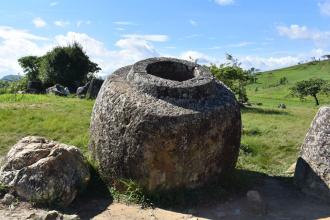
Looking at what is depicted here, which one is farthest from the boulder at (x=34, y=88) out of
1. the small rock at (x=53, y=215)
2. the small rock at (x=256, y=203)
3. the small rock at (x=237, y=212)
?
the small rock at (x=237, y=212)

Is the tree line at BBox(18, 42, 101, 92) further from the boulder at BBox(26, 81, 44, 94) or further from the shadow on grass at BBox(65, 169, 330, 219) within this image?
the shadow on grass at BBox(65, 169, 330, 219)

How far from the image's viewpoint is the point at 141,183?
9766 millimetres

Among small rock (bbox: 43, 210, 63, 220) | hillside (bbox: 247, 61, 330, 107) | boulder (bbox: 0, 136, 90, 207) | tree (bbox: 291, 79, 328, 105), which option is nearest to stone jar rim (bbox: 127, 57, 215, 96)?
boulder (bbox: 0, 136, 90, 207)

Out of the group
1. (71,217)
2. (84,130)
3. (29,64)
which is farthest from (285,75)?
(71,217)

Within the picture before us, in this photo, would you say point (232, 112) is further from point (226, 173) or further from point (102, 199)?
point (102, 199)

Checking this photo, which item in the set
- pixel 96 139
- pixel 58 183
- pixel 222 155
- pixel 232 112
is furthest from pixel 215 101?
pixel 58 183

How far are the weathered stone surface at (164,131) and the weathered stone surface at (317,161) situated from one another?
1.62m

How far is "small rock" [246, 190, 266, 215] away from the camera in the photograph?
31.3ft

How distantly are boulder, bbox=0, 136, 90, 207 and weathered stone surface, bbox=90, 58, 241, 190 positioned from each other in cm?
71

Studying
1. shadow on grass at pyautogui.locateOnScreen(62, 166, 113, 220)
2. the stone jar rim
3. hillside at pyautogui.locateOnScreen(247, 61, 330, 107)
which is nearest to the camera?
shadow on grass at pyautogui.locateOnScreen(62, 166, 113, 220)

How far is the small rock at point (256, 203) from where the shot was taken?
9531 mm

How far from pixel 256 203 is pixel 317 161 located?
6.82 ft

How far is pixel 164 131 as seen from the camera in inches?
372

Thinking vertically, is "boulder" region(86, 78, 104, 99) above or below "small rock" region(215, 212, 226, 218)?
above
